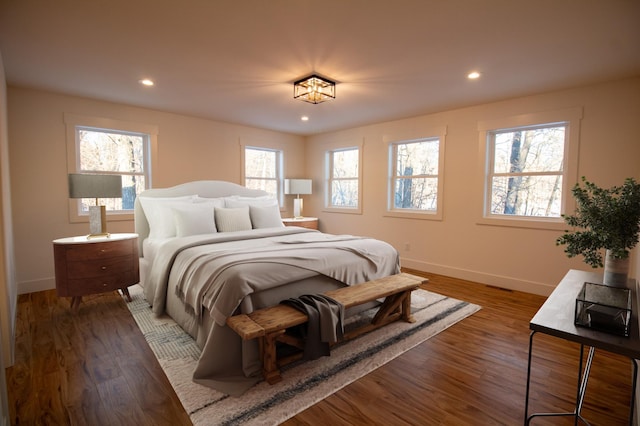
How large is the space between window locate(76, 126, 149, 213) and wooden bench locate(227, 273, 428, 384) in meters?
3.30

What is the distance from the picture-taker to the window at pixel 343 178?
5.79 meters

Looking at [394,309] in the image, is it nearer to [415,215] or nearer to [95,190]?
[415,215]

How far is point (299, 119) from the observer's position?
16.3 feet

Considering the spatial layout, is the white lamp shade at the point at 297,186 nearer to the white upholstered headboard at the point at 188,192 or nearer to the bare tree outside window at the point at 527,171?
the white upholstered headboard at the point at 188,192

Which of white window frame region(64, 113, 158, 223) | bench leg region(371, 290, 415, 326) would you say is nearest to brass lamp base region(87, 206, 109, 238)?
white window frame region(64, 113, 158, 223)

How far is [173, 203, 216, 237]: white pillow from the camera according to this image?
3.42 metres

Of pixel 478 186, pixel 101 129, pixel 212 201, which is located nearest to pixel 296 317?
pixel 212 201

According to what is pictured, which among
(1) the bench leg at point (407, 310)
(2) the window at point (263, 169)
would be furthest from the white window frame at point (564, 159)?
(2) the window at point (263, 169)

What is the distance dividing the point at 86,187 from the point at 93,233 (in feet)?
1.68

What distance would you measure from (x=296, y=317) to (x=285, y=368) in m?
0.43

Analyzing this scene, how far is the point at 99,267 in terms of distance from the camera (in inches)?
122

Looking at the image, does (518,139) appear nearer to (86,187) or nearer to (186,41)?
(186,41)

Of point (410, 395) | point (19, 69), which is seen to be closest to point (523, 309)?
point (410, 395)

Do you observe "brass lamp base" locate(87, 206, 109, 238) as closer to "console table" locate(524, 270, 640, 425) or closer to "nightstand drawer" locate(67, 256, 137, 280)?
"nightstand drawer" locate(67, 256, 137, 280)
